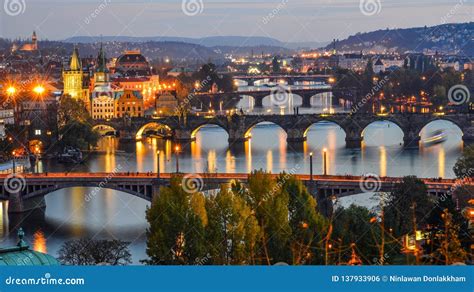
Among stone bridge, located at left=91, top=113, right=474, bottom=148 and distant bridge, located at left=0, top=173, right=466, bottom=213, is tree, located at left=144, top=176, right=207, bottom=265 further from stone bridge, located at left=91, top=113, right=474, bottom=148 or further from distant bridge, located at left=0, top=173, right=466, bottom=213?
stone bridge, located at left=91, top=113, right=474, bottom=148

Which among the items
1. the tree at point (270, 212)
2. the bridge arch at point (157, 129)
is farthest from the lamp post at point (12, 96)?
the tree at point (270, 212)

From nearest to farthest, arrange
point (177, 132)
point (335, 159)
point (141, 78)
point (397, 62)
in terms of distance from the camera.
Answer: point (335, 159) < point (177, 132) < point (141, 78) < point (397, 62)

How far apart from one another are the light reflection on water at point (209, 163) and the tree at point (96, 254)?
45 cm

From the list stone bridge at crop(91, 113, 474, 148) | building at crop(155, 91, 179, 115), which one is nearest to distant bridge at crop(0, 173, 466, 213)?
stone bridge at crop(91, 113, 474, 148)

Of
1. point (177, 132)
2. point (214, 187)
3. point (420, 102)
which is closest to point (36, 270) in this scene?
point (214, 187)

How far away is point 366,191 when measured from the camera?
1160 cm

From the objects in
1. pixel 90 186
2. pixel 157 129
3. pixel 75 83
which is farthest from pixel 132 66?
pixel 90 186

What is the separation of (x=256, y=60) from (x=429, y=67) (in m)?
21.6

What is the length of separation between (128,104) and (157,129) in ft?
11.1

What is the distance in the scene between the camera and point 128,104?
85.9 ft

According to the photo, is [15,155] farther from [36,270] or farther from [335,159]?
[36,270]

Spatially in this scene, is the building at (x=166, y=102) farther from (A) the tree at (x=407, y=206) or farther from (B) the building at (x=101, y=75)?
(A) the tree at (x=407, y=206)

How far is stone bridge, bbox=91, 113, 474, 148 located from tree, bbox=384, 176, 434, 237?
9.30m

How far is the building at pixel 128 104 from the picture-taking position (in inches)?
1019
